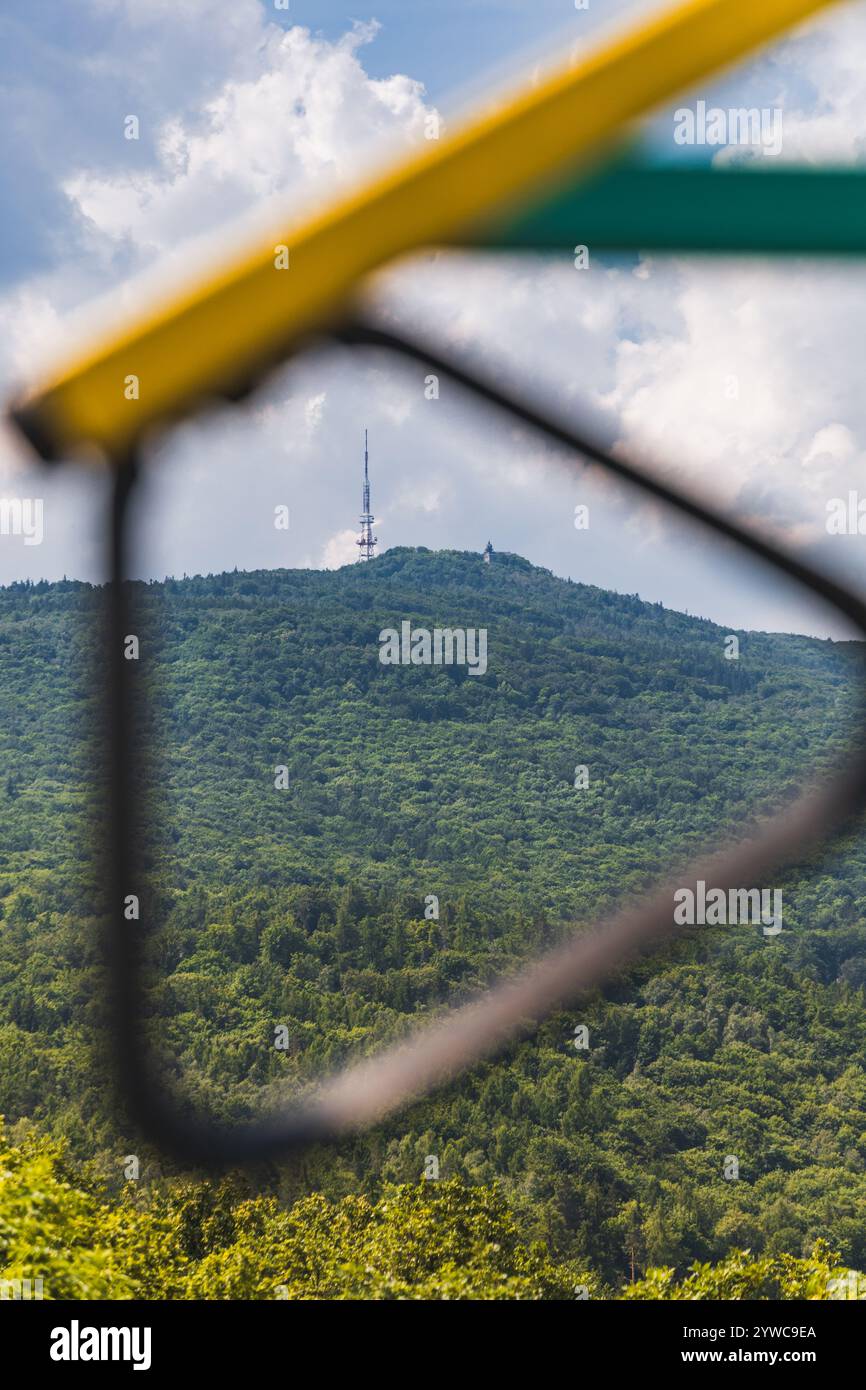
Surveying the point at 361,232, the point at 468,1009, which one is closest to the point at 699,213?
the point at 361,232

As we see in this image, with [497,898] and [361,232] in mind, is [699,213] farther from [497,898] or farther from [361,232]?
[497,898]

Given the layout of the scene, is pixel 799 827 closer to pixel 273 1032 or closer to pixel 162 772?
pixel 162 772

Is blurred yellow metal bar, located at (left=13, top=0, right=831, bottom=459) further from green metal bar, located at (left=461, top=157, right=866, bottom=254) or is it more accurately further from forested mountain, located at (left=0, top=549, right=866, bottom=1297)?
forested mountain, located at (left=0, top=549, right=866, bottom=1297)

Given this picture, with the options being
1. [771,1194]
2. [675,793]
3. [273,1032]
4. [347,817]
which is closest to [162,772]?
[675,793]

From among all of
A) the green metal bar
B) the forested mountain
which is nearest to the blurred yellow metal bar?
the green metal bar

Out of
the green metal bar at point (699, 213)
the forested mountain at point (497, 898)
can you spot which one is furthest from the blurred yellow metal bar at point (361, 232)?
the forested mountain at point (497, 898)
